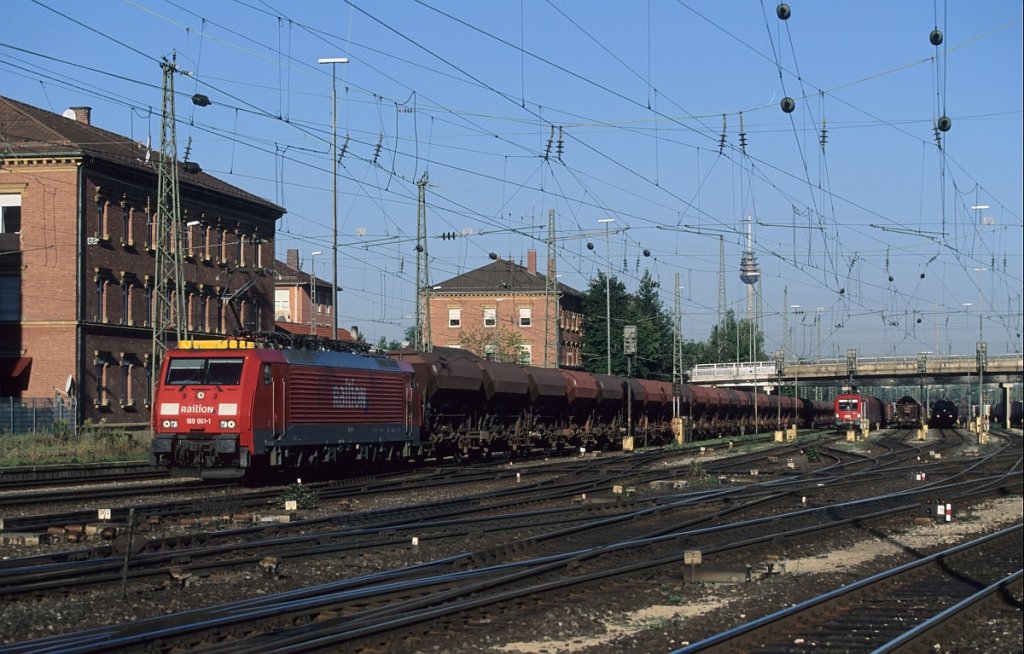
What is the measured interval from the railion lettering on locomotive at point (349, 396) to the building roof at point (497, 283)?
66239 mm

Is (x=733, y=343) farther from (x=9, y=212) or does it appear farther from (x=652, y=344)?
(x=9, y=212)

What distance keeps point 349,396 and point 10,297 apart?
25.2 metres

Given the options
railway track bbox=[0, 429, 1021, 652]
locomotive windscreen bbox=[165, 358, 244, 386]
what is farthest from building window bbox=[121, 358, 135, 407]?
railway track bbox=[0, 429, 1021, 652]

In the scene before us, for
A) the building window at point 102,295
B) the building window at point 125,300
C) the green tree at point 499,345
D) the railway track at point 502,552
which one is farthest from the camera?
the green tree at point 499,345

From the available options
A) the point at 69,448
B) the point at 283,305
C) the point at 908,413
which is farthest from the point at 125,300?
the point at 908,413

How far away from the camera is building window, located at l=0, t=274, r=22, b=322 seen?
163 feet

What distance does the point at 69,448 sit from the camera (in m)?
38.3

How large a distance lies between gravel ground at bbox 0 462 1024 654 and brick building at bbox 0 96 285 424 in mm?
33551

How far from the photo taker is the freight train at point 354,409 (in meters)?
26.5

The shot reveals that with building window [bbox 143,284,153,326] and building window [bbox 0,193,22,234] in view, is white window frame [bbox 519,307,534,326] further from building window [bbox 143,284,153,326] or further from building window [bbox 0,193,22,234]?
building window [bbox 0,193,22,234]

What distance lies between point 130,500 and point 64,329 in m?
27.4

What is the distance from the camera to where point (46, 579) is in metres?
13.5

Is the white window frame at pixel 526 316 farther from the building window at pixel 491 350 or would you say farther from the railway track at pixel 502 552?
the railway track at pixel 502 552

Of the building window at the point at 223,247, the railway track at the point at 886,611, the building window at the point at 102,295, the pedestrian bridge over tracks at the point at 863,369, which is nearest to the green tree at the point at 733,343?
the pedestrian bridge over tracks at the point at 863,369
